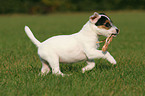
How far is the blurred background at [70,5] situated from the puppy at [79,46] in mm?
44700

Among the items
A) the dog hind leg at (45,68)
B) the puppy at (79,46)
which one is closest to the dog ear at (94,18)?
the puppy at (79,46)

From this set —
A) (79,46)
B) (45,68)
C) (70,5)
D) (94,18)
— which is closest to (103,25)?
(94,18)

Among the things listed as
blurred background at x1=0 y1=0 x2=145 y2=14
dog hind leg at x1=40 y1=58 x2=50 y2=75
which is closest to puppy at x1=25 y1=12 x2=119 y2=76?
dog hind leg at x1=40 y1=58 x2=50 y2=75

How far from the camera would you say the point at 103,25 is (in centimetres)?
428

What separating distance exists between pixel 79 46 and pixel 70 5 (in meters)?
48.3

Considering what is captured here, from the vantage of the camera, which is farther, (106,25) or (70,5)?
(70,5)

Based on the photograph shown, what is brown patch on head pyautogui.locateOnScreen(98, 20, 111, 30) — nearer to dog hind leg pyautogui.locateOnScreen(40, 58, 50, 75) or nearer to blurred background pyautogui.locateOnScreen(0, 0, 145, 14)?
dog hind leg pyautogui.locateOnScreen(40, 58, 50, 75)

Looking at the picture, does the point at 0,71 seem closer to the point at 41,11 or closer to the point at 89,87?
the point at 89,87

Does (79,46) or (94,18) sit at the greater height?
(94,18)

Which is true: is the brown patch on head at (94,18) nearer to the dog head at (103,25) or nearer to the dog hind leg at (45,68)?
the dog head at (103,25)

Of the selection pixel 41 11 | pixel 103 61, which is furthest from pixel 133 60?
pixel 41 11

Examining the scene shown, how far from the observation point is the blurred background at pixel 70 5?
4828 cm

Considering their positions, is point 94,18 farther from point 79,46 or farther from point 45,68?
point 45,68

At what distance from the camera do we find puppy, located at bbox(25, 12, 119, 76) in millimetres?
4230
